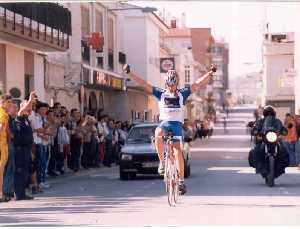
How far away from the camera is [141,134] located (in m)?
23.5

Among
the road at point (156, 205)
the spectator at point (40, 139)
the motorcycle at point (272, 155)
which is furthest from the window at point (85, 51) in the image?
the motorcycle at point (272, 155)

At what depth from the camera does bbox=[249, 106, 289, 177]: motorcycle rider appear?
60.7 feet

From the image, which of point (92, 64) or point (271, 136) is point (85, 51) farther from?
point (271, 136)

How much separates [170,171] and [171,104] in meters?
1.08

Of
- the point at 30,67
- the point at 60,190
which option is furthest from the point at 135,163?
the point at 30,67

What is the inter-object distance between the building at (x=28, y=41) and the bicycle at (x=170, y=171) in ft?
42.6

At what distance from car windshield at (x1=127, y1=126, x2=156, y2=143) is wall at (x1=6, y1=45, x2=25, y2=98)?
6.82 meters

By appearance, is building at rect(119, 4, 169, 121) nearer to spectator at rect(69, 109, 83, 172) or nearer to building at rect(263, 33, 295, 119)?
building at rect(263, 33, 295, 119)

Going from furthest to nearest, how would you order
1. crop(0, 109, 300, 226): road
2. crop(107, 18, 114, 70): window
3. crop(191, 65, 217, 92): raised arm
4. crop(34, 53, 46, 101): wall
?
crop(107, 18, 114, 70): window, crop(34, 53, 46, 101): wall, crop(191, 65, 217, 92): raised arm, crop(0, 109, 300, 226): road

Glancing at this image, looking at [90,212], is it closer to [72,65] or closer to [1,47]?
[1,47]

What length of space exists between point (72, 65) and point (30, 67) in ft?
22.5

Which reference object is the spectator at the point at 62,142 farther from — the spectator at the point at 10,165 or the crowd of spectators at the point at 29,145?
the spectator at the point at 10,165

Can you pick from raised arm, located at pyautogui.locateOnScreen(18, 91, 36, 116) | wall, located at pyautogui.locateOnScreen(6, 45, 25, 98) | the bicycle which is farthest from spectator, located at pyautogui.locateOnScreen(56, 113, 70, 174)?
the bicycle

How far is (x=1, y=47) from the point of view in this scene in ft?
93.0
